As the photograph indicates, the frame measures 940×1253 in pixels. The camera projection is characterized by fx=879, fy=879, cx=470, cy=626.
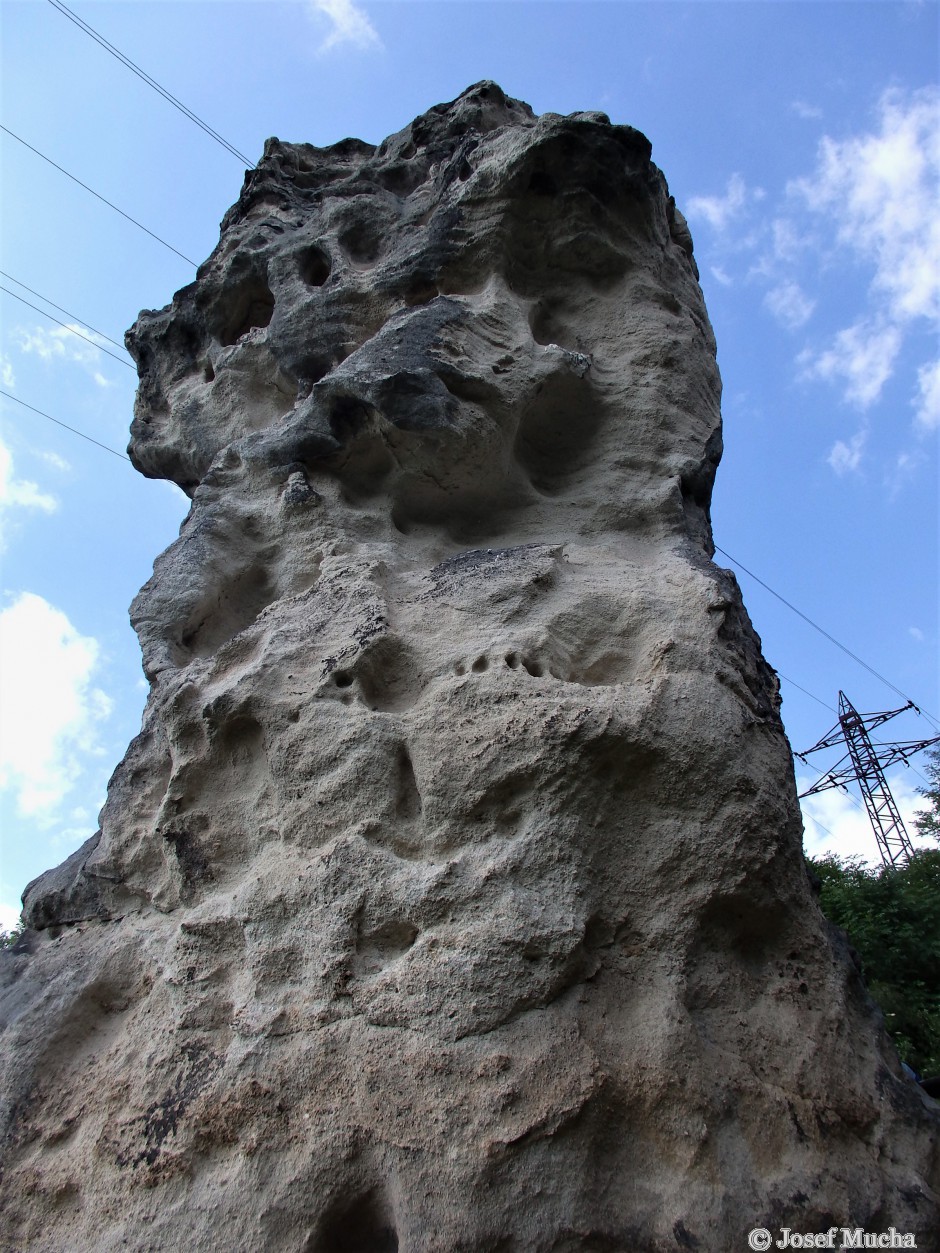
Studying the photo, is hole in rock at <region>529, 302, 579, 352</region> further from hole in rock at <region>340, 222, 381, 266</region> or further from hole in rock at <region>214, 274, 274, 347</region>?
hole in rock at <region>214, 274, 274, 347</region>

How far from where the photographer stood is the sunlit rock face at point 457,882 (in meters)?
1.63

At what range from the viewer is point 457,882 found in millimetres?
1882

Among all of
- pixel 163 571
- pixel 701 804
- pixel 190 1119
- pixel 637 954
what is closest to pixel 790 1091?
pixel 637 954

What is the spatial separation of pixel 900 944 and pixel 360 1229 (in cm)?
707

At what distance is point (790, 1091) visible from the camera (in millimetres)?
1743

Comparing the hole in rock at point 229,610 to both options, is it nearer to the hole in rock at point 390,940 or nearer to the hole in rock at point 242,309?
the hole in rock at point 390,940

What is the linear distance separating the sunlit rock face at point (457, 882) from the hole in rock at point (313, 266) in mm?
867

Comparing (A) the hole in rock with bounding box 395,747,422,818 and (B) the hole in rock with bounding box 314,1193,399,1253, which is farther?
(A) the hole in rock with bounding box 395,747,422,818

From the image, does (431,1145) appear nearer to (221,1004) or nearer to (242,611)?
(221,1004)

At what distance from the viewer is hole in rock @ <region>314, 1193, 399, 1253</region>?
162cm

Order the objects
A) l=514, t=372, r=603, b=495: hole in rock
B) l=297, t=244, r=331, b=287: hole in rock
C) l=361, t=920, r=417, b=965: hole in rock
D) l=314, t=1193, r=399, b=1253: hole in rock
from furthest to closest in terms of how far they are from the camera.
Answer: l=297, t=244, r=331, b=287: hole in rock
l=514, t=372, r=603, b=495: hole in rock
l=361, t=920, r=417, b=965: hole in rock
l=314, t=1193, r=399, b=1253: hole in rock

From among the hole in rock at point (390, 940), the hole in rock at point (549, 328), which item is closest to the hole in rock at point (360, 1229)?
the hole in rock at point (390, 940)

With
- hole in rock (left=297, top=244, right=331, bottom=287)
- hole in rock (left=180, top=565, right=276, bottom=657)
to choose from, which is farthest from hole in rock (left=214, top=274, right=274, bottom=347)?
hole in rock (left=180, top=565, right=276, bottom=657)

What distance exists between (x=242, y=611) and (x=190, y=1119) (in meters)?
1.68
